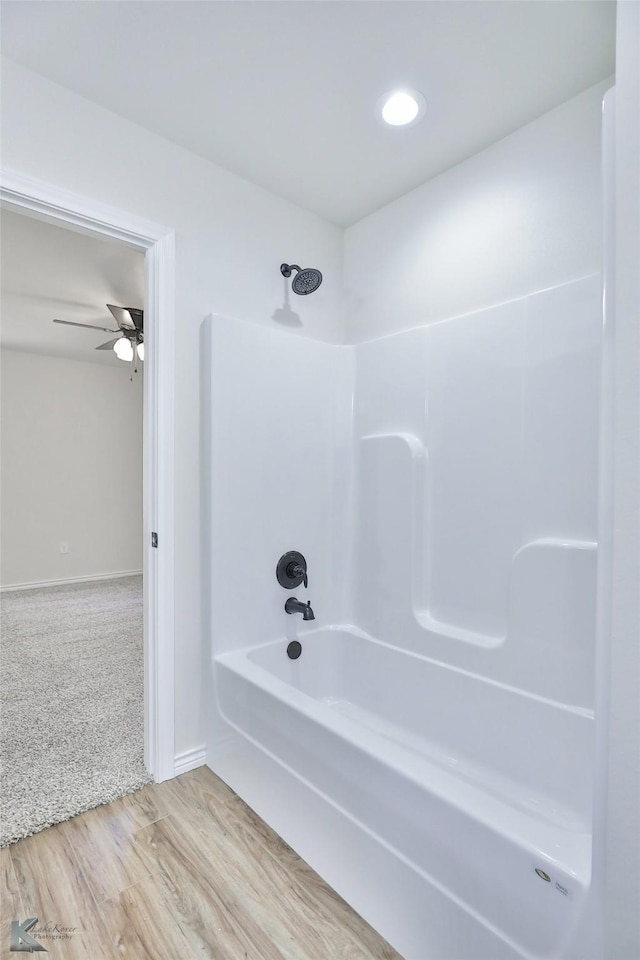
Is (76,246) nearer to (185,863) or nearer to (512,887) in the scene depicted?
(185,863)

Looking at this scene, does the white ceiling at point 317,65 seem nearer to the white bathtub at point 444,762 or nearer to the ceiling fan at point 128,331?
the ceiling fan at point 128,331

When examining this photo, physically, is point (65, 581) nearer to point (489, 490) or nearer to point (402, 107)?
point (489, 490)

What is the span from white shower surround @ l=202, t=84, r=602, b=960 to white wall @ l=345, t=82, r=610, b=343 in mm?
125

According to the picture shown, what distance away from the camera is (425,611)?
2.14 m

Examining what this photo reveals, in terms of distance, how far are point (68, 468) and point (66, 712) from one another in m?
3.67

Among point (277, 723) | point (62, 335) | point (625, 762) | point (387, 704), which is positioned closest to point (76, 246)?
point (62, 335)

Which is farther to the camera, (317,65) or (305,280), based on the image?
(305,280)

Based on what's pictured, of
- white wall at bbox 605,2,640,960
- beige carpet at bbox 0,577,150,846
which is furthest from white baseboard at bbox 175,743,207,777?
white wall at bbox 605,2,640,960

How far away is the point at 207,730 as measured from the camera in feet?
6.80

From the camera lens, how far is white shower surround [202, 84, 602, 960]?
3.78 ft

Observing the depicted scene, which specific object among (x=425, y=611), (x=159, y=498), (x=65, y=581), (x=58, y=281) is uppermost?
(x=58, y=281)

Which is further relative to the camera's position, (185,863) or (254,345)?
(254,345)

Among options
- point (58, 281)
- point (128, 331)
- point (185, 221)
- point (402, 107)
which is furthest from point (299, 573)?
point (58, 281)

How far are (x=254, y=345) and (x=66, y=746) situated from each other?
1.95 m
